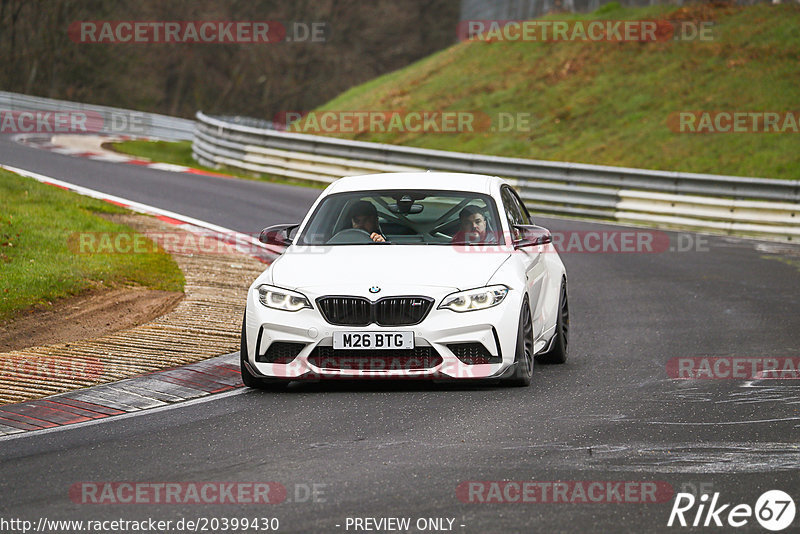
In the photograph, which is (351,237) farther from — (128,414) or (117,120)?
(117,120)

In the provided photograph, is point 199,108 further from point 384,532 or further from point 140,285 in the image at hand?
point 384,532

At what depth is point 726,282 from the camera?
14719 millimetres

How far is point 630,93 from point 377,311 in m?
23.7

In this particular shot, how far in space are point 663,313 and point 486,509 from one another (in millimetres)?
7361

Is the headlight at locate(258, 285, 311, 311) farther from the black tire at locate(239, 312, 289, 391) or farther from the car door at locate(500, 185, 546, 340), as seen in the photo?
the car door at locate(500, 185, 546, 340)

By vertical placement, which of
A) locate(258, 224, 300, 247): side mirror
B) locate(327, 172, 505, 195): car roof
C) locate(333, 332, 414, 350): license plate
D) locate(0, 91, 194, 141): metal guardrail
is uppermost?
locate(0, 91, 194, 141): metal guardrail

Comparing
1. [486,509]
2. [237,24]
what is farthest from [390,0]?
[486,509]

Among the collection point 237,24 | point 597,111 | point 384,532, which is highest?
point 237,24

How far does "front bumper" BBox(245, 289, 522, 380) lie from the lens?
7852mm

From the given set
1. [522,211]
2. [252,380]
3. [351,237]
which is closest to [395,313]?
[252,380]

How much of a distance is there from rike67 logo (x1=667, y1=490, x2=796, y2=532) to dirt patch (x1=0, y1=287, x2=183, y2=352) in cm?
624

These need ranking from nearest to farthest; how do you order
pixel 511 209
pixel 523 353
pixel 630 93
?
pixel 523 353 < pixel 511 209 < pixel 630 93

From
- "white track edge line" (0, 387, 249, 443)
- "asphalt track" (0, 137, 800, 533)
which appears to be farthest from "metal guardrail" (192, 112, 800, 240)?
"white track edge line" (0, 387, 249, 443)

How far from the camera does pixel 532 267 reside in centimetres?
895
